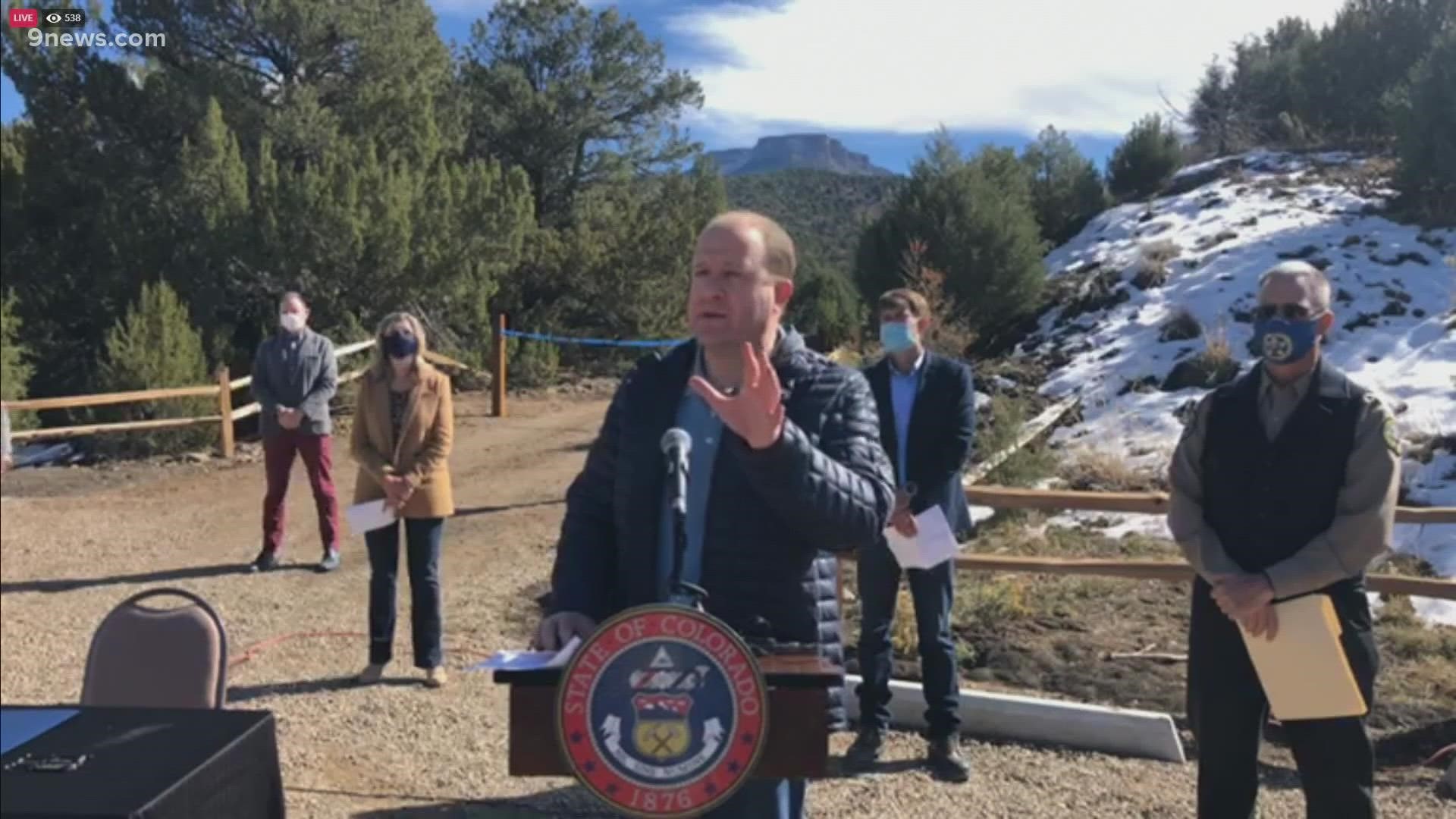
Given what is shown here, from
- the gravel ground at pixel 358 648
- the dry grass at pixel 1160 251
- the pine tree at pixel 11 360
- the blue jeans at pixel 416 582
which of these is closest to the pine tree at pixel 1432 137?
the dry grass at pixel 1160 251

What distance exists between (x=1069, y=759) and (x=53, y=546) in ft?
26.1

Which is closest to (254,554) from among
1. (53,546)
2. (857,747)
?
(53,546)

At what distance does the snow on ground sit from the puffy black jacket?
5.40 metres

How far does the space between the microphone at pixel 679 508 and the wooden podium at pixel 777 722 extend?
201 millimetres

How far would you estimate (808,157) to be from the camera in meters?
61.8

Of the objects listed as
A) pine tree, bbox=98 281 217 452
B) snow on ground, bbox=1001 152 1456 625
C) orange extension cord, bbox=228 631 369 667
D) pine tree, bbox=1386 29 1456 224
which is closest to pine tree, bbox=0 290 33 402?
pine tree, bbox=98 281 217 452

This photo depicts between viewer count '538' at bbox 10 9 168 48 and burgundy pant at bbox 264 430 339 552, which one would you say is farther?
viewer count '538' at bbox 10 9 168 48

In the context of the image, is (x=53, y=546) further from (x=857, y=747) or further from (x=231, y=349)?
(x=231, y=349)

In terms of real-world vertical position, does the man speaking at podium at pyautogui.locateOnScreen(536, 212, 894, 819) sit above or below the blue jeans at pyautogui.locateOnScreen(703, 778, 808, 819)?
above

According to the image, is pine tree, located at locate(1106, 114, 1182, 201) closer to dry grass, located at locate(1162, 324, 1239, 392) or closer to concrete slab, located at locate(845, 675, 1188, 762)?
dry grass, located at locate(1162, 324, 1239, 392)

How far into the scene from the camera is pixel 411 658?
251 inches

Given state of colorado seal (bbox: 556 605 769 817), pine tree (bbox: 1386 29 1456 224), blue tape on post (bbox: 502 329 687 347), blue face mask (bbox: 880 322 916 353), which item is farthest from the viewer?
blue tape on post (bbox: 502 329 687 347)

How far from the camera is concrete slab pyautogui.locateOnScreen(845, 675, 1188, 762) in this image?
16.3ft

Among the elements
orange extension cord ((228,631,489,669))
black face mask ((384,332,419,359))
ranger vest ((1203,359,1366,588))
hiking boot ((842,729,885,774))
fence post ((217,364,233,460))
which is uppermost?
black face mask ((384,332,419,359))
